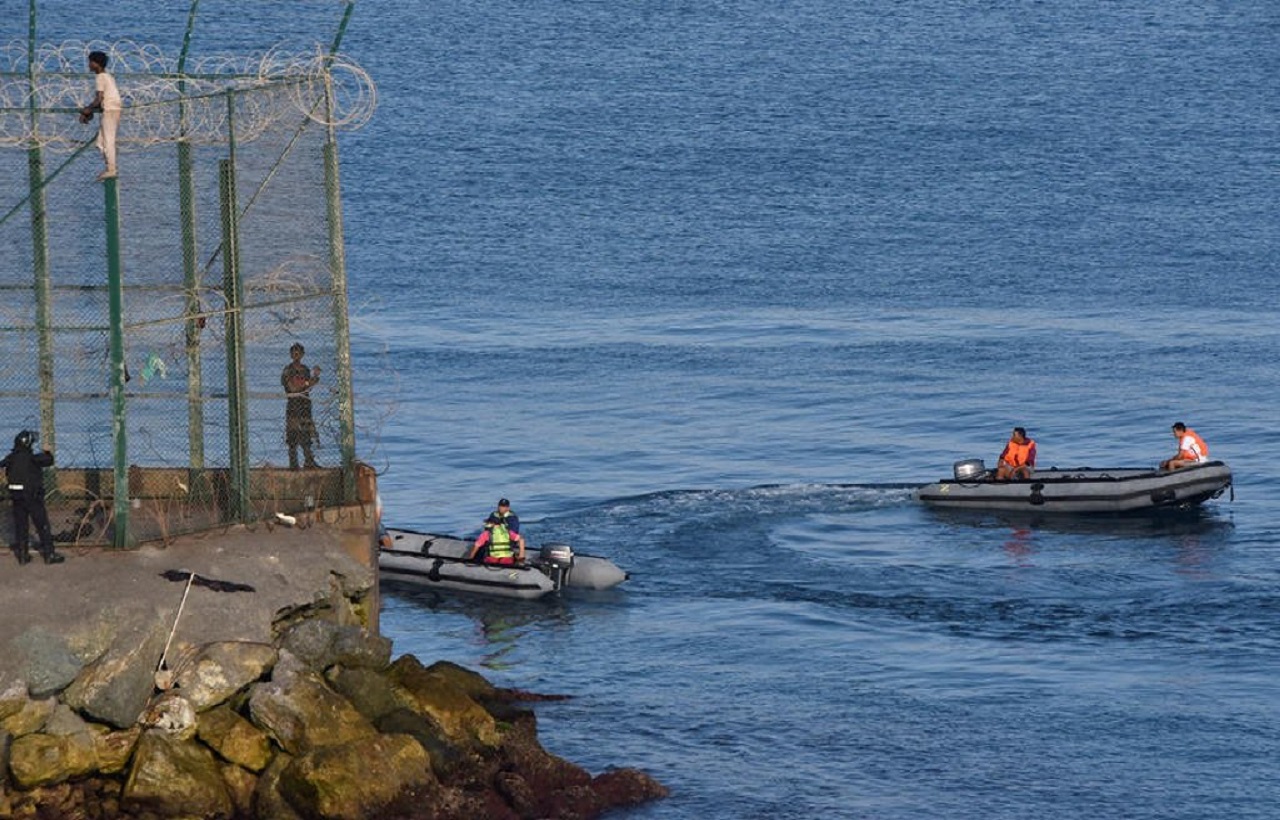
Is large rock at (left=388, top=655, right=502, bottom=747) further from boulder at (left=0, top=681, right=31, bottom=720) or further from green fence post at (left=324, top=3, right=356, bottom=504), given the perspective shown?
boulder at (left=0, top=681, right=31, bottom=720)

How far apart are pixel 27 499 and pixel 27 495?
0.05 m

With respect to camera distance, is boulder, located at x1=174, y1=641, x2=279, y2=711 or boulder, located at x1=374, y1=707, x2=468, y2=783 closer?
boulder, located at x1=174, y1=641, x2=279, y2=711

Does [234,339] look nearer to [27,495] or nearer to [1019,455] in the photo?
[27,495]

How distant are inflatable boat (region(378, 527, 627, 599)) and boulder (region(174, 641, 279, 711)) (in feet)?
43.2

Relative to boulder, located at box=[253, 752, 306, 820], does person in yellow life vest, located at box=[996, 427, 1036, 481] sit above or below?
above

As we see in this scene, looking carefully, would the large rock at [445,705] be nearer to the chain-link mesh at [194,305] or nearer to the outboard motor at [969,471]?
the chain-link mesh at [194,305]

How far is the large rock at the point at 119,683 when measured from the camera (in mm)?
28125

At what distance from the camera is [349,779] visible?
1110 inches

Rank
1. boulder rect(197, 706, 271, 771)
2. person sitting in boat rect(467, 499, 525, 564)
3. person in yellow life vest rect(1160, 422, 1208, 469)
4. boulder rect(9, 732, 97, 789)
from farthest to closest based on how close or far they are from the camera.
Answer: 1. person in yellow life vest rect(1160, 422, 1208, 469)
2. person sitting in boat rect(467, 499, 525, 564)
3. boulder rect(197, 706, 271, 771)
4. boulder rect(9, 732, 97, 789)

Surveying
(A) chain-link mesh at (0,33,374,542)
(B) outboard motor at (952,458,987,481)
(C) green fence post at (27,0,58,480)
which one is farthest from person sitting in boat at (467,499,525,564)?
(C) green fence post at (27,0,58,480)

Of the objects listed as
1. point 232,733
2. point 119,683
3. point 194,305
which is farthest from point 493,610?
point 119,683

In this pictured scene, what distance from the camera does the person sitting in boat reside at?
4250 centimetres

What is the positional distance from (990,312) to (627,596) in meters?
35.6

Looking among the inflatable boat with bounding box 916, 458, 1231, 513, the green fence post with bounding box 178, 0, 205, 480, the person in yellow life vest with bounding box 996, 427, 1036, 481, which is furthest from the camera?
the person in yellow life vest with bounding box 996, 427, 1036, 481
